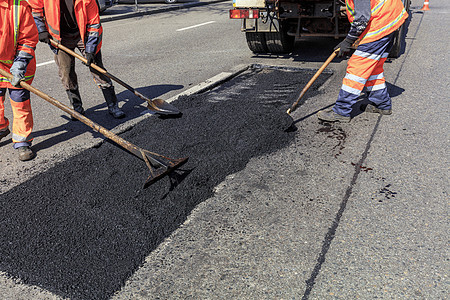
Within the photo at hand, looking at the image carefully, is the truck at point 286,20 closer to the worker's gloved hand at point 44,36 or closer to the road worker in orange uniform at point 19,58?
the worker's gloved hand at point 44,36

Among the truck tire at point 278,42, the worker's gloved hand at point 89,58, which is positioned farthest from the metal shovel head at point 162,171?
the truck tire at point 278,42

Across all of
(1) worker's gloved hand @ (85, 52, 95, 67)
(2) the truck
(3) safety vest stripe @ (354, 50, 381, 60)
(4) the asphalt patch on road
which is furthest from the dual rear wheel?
(1) worker's gloved hand @ (85, 52, 95, 67)

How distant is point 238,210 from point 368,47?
235cm

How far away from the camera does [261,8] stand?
21.0ft

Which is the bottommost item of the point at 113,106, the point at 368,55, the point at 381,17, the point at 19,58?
the point at 113,106

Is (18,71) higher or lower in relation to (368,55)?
lower

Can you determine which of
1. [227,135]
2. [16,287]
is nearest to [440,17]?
[227,135]

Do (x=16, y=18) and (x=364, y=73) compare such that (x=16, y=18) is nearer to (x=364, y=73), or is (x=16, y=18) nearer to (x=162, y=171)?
(x=162, y=171)

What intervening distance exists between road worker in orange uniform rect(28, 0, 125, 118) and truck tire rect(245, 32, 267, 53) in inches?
133

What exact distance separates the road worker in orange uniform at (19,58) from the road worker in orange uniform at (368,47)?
10.3 feet

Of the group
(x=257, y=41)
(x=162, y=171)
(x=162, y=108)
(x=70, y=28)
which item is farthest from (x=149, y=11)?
(x=162, y=171)

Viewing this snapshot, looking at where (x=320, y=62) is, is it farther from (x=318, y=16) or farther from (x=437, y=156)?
(x=437, y=156)

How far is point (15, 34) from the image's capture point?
3.62 metres

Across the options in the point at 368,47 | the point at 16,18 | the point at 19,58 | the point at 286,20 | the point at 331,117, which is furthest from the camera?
the point at 286,20
